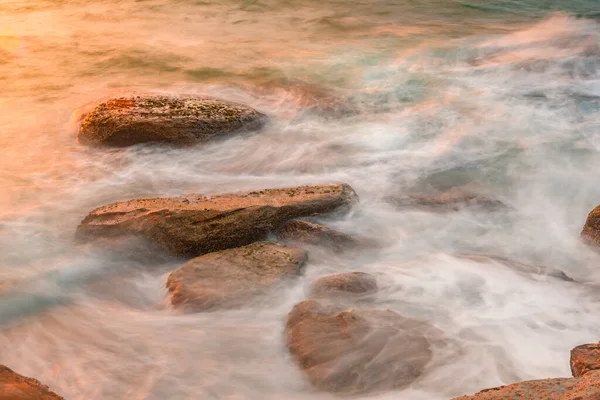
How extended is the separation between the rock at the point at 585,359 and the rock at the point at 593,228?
7.58 ft

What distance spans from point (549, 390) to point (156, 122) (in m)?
5.42

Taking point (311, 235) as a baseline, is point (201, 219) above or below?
above

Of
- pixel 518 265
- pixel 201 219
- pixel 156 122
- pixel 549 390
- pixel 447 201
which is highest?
pixel 156 122

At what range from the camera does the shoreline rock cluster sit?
3.49m

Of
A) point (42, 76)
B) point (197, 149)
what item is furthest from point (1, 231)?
point (42, 76)

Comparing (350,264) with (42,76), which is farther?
(42,76)

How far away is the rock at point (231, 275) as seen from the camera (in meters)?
4.39

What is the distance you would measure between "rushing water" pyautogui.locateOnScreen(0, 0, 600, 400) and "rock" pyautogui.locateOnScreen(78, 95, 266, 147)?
0.57ft

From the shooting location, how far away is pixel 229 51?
38.4 feet

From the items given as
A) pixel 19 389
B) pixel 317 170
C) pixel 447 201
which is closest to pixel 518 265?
pixel 447 201

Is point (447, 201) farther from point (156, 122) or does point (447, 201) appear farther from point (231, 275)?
point (156, 122)

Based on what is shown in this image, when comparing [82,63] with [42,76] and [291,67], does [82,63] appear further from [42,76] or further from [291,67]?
[291,67]

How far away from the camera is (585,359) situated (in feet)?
10.4

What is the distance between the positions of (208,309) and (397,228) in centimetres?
213
